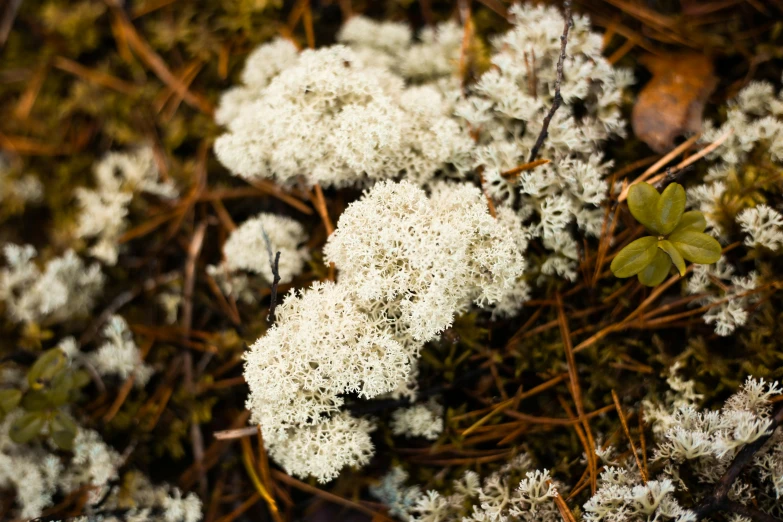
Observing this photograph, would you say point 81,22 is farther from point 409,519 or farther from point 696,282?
point 696,282

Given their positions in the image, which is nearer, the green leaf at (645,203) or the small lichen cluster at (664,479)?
the small lichen cluster at (664,479)

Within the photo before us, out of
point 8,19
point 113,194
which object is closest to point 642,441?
point 113,194

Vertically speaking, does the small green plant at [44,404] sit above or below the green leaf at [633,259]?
below

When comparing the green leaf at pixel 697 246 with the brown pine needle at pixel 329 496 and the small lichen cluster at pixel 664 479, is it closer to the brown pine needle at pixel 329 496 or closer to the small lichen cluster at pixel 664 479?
the small lichen cluster at pixel 664 479

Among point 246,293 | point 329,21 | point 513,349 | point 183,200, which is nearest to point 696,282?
point 513,349

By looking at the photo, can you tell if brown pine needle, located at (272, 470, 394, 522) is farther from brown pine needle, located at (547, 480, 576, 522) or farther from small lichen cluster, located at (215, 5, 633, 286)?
small lichen cluster, located at (215, 5, 633, 286)

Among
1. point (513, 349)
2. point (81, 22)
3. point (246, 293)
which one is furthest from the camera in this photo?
point (81, 22)

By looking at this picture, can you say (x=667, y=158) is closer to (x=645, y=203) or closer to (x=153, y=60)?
→ (x=645, y=203)

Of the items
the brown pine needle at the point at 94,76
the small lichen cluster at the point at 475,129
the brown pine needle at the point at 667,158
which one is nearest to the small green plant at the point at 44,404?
the small lichen cluster at the point at 475,129
